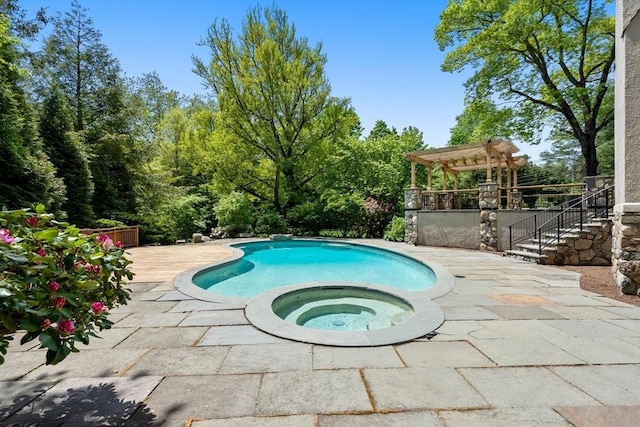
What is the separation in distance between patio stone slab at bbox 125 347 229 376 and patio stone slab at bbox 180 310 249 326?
0.70 meters

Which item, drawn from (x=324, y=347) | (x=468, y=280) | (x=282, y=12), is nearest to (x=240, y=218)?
(x=282, y=12)

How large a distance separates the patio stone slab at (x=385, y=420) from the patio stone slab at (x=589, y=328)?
2409 mm

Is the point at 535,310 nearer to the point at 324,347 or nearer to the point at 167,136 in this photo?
the point at 324,347

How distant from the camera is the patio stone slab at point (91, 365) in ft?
7.93

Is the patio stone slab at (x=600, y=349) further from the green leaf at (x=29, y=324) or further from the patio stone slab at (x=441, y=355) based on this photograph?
the green leaf at (x=29, y=324)

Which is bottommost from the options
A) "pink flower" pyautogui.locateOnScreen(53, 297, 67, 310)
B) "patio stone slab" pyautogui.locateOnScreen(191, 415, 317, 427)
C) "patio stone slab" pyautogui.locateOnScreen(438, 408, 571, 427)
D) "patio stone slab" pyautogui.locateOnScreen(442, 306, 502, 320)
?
"patio stone slab" pyautogui.locateOnScreen(442, 306, 502, 320)

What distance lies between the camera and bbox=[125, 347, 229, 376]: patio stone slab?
8.11 feet

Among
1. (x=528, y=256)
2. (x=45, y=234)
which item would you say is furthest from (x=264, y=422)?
(x=528, y=256)

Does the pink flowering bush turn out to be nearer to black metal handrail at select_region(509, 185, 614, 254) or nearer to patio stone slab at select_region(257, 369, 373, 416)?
patio stone slab at select_region(257, 369, 373, 416)

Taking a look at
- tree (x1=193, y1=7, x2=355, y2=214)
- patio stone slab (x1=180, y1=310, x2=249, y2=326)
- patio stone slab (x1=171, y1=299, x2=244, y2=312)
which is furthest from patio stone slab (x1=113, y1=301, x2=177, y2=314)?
tree (x1=193, y1=7, x2=355, y2=214)

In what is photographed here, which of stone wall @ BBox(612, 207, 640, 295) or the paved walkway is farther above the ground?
stone wall @ BBox(612, 207, 640, 295)

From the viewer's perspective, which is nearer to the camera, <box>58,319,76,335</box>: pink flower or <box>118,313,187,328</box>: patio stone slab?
<box>58,319,76,335</box>: pink flower

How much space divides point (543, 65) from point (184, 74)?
16.4 m

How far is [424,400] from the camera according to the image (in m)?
2.07
